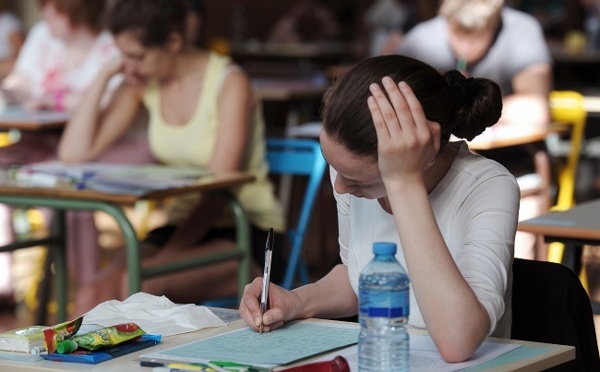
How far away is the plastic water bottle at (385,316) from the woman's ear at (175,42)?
2390 millimetres

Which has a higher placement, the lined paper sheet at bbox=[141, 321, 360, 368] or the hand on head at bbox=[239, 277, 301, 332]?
the hand on head at bbox=[239, 277, 301, 332]

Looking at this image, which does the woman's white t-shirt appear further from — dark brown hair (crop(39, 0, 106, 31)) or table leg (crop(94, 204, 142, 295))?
dark brown hair (crop(39, 0, 106, 31))

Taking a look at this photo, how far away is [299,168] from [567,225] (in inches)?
50.7

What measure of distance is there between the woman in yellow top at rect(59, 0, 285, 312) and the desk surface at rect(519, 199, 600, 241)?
1084 millimetres

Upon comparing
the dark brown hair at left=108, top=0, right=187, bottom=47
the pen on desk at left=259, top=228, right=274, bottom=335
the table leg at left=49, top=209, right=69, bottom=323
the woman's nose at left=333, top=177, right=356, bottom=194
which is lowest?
the table leg at left=49, top=209, right=69, bottom=323

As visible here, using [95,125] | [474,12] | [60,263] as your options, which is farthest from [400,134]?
[474,12]

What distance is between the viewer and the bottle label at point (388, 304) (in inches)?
60.8

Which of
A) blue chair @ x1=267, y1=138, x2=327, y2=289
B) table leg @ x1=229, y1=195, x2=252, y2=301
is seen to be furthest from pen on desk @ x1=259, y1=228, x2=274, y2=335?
blue chair @ x1=267, y1=138, x2=327, y2=289

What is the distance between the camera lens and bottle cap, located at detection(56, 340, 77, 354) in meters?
1.67

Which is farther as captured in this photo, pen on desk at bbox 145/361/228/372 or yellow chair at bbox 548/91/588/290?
yellow chair at bbox 548/91/588/290

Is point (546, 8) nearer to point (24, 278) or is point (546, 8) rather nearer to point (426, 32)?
point (426, 32)

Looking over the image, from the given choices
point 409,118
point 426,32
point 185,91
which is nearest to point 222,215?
point 185,91

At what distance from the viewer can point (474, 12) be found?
4.82m

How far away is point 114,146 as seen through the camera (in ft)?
14.0
